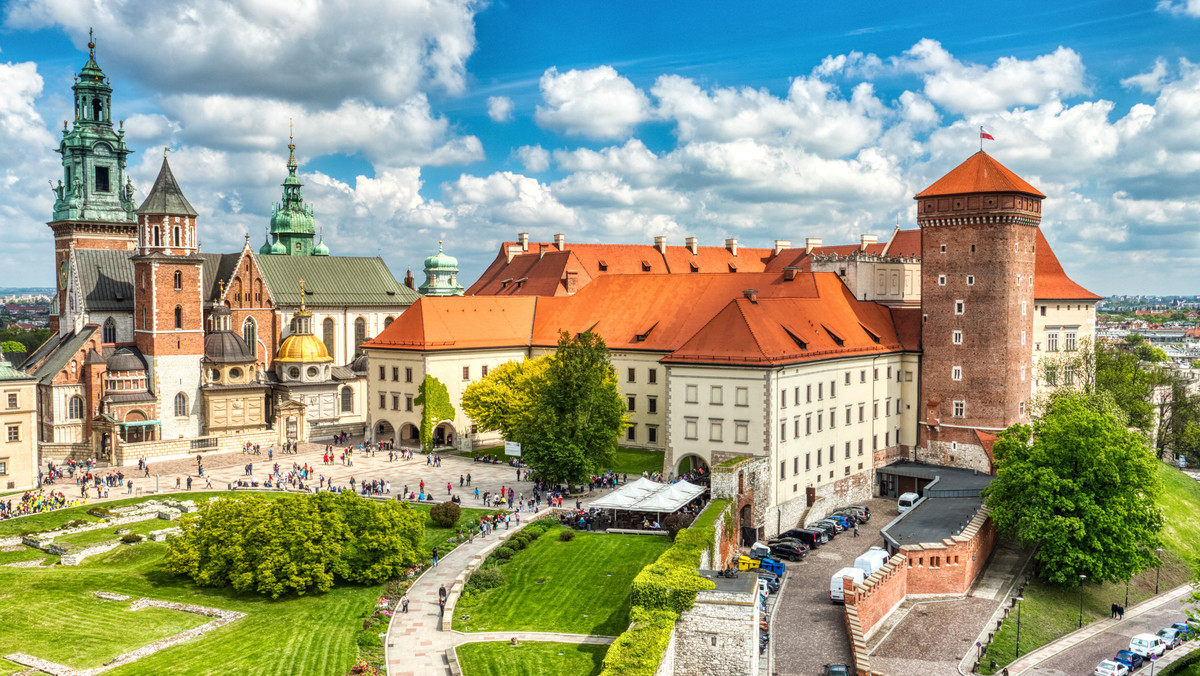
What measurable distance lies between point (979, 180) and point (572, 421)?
3297cm

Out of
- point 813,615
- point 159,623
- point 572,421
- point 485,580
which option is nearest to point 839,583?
point 813,615

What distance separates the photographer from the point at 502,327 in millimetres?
80438

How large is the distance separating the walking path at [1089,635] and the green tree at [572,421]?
83.2 feet

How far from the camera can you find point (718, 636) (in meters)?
35.8

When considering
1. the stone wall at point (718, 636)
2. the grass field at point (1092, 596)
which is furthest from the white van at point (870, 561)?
the stone wall at point (718, 636)

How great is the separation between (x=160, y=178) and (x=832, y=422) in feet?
194

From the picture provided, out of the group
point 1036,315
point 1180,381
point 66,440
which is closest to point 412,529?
point 66,440

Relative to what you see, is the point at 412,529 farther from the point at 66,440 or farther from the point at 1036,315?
the point at 1036,315

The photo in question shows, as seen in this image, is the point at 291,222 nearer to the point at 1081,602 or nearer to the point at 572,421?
the point at 572,421

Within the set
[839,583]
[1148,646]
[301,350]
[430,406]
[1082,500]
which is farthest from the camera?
[301,350]

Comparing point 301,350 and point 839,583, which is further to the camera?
point 301,350

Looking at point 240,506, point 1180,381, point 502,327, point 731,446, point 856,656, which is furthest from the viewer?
point 1180,381

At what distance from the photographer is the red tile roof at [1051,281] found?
78.6 m

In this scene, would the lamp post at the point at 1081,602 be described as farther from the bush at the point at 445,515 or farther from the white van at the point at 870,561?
the bush at the point at 445,515
